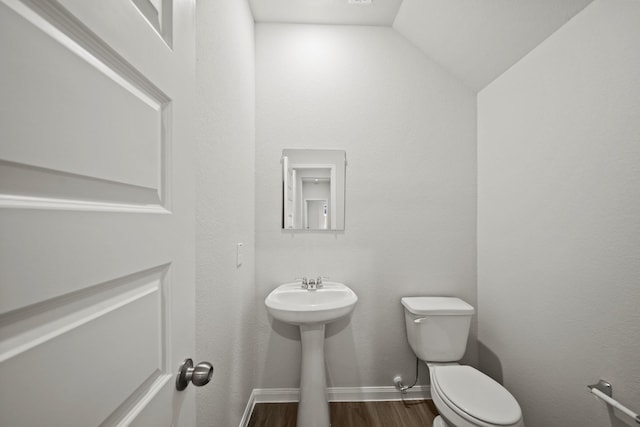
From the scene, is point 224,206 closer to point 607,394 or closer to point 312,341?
point 312,341

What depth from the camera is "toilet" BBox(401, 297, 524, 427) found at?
1.13 m

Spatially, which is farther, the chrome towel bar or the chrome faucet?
the chrome faucet

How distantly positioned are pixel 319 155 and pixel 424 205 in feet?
2.73

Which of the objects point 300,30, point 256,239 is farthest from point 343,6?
point 256,239

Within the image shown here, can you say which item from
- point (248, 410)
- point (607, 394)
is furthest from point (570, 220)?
point (248, 410)

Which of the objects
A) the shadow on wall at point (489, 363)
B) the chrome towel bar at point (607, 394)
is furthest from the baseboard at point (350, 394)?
the chrome towel bar at point (607, 394)

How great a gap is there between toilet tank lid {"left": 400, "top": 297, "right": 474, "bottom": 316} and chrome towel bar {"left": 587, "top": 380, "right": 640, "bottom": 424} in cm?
61

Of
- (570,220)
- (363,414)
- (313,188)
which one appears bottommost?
(363,414)

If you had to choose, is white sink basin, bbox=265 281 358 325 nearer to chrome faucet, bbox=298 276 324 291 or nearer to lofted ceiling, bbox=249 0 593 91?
chrome faucet, bbox=298 276 324 291

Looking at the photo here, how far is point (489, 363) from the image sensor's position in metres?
1.71

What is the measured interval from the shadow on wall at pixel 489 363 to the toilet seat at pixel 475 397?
1.10ft

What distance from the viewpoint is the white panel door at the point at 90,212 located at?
25 centimetres

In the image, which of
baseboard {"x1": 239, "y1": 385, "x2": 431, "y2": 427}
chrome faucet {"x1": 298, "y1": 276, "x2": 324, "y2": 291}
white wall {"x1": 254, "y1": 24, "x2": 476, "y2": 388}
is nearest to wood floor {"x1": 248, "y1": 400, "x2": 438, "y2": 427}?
baseboard {"x1": 239, "y1": 385, "x2": 431, "y2": 427}

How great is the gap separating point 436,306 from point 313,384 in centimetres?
89
